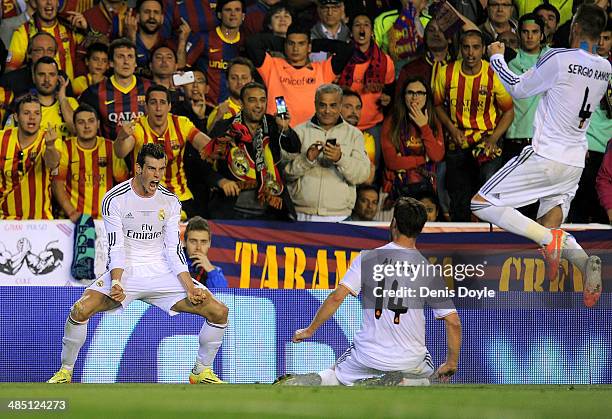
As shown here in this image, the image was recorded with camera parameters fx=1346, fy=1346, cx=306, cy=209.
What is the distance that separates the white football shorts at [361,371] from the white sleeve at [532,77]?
2.39m

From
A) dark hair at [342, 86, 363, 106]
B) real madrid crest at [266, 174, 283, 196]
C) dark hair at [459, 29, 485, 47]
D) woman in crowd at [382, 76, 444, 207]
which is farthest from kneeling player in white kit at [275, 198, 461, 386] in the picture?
dark hair at [459, 29, 485, 47]

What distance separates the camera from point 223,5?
13.0 meters

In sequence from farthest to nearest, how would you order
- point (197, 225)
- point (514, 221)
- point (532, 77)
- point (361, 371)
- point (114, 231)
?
point (197, 225), point (514, 221), point (532, 77), point (114, 231), point (361, 371)

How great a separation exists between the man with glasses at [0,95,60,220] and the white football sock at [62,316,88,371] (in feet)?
8.32

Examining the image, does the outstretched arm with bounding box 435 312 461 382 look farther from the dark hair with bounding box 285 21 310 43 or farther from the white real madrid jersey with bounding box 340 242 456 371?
the dark hair with bounding box 285 21 310 43

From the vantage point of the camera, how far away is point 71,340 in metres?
9.59

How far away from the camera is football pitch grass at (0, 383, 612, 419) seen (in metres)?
8.72

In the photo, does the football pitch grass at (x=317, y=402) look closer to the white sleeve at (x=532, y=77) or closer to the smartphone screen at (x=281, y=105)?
the white sleeve at (x=532, y=77)

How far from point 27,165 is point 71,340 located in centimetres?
→ 277

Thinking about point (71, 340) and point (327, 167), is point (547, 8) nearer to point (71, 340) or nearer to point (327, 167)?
point (327, 167)

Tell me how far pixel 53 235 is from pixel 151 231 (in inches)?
80.8

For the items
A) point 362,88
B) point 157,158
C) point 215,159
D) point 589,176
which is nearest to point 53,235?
point 215,159

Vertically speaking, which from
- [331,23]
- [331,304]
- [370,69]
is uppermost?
[331,23]

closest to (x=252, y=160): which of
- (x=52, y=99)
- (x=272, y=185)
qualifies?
(x=272, y=185)
